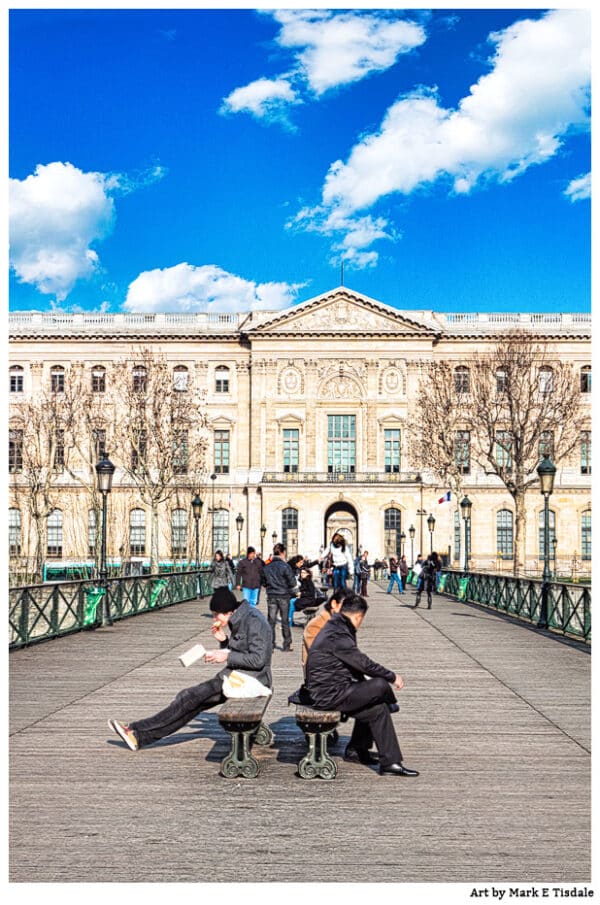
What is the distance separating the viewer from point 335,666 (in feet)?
29.3

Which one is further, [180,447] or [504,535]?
[504,535]

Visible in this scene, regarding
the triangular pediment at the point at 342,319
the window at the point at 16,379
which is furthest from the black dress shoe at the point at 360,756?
the window at the point at 16,379

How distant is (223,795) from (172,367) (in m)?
64.6

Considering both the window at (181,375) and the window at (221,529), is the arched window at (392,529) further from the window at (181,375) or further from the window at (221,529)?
the window at (181,375)

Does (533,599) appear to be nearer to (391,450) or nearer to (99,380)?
(391,450)

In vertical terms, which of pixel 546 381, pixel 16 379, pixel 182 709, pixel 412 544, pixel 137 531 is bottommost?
pixel 412 544

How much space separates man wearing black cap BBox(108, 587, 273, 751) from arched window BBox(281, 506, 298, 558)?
192 feet

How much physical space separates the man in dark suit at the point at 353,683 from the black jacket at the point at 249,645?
0.49 metres

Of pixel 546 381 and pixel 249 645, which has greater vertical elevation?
pixel 546 381

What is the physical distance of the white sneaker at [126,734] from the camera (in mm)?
9094

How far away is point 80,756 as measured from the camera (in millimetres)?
9391

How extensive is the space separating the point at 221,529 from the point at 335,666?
6117cm

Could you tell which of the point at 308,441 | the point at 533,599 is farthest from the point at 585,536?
the point at 533,599
